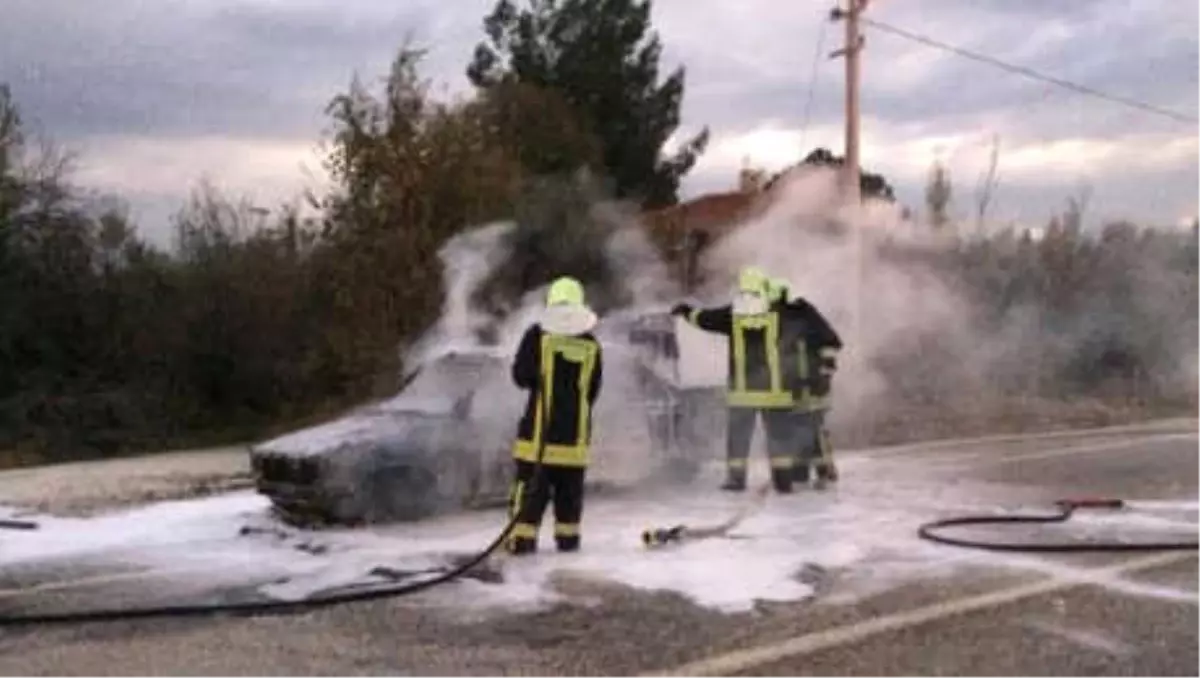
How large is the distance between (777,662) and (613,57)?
25.6 metres

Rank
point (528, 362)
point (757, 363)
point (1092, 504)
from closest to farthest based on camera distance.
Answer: point (528, 362), point (1092, 504), point (757, 363)

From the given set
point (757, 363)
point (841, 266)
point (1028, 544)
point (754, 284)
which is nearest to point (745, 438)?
point (757, 363)

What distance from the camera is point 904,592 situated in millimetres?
8250

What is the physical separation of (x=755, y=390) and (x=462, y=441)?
2.74 m

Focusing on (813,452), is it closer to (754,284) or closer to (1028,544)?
(754,284)

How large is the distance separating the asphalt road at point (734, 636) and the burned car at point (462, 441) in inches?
76.3

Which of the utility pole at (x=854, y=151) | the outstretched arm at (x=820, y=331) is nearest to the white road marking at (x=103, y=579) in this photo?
the outstretched arm at (x=820, y=331)

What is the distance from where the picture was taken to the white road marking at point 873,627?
A: 659 centimetres

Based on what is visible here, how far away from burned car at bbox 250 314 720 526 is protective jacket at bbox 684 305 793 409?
53 cm

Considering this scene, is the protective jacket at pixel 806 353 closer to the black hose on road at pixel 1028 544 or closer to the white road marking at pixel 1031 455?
the black hose on road at pixel 1028 544

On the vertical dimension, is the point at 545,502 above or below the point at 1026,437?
below

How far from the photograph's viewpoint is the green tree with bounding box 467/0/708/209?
30.7 m

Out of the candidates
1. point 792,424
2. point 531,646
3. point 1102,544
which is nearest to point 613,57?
point 792,424

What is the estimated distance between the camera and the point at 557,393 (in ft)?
31.2
